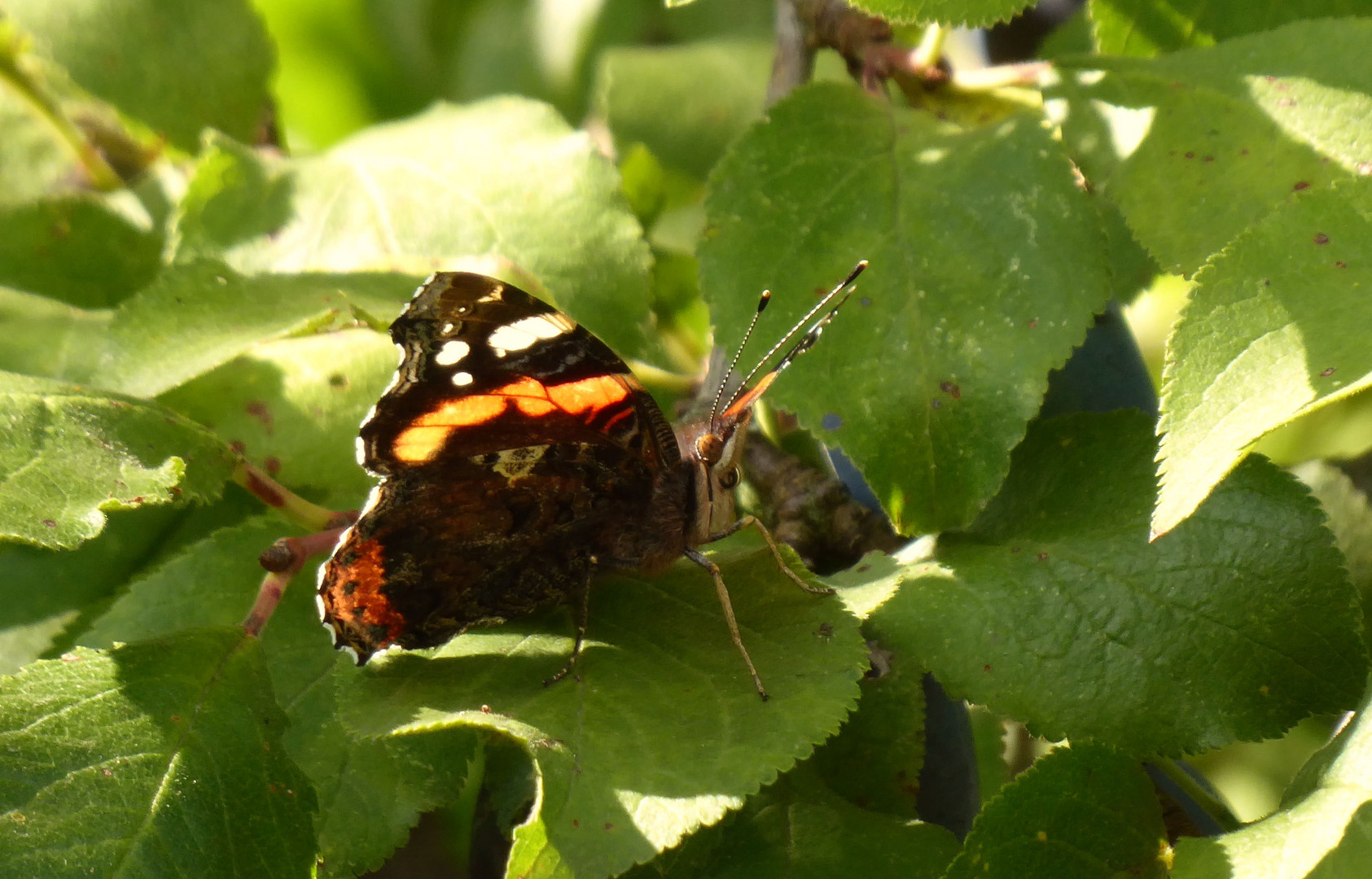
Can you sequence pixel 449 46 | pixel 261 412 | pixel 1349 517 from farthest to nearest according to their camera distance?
pixel 449 46 → pixel 261 412 → pixel 1349 517

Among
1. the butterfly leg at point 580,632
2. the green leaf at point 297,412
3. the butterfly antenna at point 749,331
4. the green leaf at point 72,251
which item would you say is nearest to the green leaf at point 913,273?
the butterfly antenna at point 749,331

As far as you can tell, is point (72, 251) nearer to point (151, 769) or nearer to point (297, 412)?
point (297, 412)

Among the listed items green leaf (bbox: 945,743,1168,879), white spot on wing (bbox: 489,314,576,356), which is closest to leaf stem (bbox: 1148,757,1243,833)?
green leaf (bbox: 945,743,1168,879)

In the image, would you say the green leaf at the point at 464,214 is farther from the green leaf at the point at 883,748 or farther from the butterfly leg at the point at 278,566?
the green leaf at the point at 883,748

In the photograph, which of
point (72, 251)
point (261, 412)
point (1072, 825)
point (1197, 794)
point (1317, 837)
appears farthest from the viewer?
point (72, 251)

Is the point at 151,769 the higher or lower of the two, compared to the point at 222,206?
lower

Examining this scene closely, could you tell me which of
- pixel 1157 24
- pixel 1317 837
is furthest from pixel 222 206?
pixel 1317 837

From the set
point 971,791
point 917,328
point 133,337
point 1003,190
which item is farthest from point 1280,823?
point 133,337

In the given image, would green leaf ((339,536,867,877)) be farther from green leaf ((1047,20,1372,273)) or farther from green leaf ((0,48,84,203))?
green leaf ((0,48,84,203))
